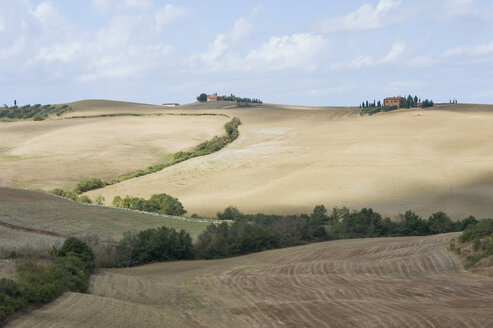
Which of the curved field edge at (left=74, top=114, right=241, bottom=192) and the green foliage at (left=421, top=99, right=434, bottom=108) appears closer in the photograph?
the curved field edge at (left=74, top=114, right=241, bottom=192)

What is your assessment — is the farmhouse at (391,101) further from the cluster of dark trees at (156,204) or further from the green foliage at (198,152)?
the cluster of dark trees at (156,204)

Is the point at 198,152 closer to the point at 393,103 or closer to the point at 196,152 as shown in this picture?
the point at 196,152

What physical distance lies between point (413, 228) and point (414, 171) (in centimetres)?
2864

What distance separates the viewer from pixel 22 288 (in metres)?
21.8

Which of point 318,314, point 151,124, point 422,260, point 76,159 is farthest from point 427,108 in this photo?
point 318,314

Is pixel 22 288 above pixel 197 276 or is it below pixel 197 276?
above

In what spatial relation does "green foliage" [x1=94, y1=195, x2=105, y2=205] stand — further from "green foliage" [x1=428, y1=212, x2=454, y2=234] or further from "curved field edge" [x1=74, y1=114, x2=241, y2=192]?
"green foliage" [x1=428, y1=212, x2=454, y2=234]

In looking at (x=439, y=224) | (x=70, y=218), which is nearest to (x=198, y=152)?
(x=70, y=218)

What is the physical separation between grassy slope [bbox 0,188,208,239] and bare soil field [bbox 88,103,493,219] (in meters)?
13.9

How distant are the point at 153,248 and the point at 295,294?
15.9 metres

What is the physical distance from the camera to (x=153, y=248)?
1606 inches

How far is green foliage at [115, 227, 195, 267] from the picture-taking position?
39.5m

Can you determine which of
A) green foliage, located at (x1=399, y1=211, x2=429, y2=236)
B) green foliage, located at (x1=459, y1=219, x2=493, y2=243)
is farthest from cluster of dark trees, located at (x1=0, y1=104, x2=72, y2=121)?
green foliage, located at (x1=459, y1=219, x2=493, y2=243)

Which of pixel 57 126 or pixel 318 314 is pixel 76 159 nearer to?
pixel 57 126
